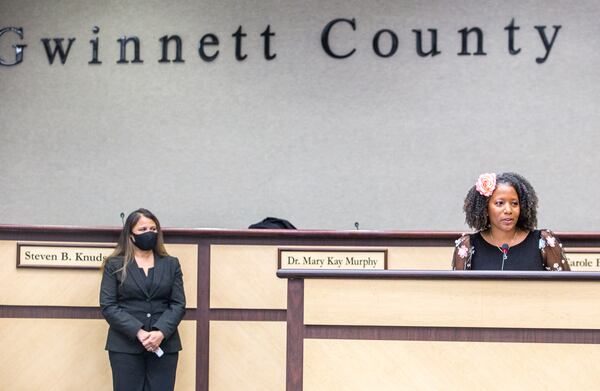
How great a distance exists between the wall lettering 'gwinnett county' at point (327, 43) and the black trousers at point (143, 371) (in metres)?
3.17

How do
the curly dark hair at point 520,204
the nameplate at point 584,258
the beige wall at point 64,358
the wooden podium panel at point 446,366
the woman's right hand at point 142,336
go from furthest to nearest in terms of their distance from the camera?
the beige wall at point 64,358 → the nameplate at point 584,258 → the woman's right hand at point 142,336 → the curly dark hair at point 520,204 → the wooden podium panel at point 446,366

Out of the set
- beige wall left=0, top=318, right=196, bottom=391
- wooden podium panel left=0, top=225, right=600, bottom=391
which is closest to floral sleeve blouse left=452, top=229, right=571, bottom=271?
wooden podium panel left=0, top=225, right=600, bottom=391

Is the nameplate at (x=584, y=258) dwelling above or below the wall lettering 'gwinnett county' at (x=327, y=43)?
below

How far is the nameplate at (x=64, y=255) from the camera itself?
17.4 feet

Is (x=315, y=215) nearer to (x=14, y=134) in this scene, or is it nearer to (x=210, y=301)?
(x=210, y=301)

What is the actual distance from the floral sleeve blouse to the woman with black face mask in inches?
71.4

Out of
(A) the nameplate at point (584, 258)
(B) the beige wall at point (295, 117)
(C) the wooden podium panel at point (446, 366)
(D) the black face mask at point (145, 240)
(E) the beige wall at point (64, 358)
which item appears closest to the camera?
(C) the wooden podium panel at point (446, 366)

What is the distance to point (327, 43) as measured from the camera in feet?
23.8

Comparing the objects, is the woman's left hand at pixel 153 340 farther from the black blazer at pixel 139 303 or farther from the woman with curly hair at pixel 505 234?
the woman with curly hair at pixel 505 234

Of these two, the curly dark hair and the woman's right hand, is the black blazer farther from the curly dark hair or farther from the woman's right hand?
the curly dark hair

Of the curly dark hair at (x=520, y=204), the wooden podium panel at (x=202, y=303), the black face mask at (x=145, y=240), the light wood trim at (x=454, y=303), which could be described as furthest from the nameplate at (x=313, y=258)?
the light wood trim at (x=454, y=303)

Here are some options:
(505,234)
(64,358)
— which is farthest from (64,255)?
(505,234)

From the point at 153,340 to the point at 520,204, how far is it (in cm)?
215

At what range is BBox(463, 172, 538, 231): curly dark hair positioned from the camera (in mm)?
3955
